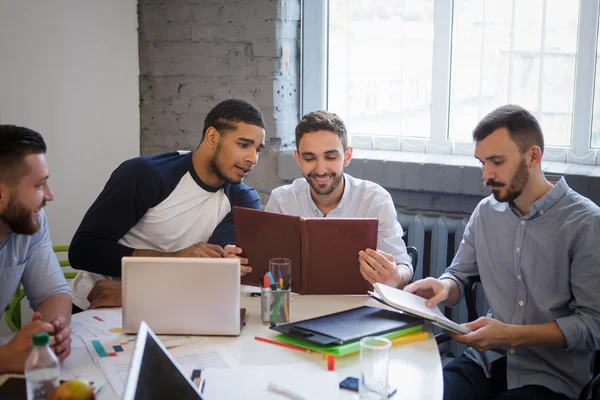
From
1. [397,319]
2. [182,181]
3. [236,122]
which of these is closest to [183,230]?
[182,181]

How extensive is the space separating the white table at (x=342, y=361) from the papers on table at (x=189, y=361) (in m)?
0.02

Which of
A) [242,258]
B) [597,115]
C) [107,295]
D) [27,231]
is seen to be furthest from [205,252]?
[597,115]

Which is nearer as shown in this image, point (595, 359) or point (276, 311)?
point (276, 311)

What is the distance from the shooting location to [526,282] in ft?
6.90

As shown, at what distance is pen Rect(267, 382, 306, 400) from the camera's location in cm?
146

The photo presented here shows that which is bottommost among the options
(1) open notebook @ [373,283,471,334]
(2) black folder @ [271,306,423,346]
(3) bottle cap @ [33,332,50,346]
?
→ (2) black folder @ [271,306,423,346]

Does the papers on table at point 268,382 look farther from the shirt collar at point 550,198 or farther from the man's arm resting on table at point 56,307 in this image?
the shirt collar at point 550,198

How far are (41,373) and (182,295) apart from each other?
502mm

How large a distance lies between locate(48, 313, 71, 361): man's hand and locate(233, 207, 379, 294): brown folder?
0.64 meters

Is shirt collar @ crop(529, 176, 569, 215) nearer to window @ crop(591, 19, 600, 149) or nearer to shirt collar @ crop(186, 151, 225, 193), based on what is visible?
window @ crop(591, 19, 600, 149)

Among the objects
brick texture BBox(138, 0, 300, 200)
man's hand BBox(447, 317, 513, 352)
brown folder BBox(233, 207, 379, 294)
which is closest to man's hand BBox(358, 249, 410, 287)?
brown folder BBox(233, 207, 379, 294)

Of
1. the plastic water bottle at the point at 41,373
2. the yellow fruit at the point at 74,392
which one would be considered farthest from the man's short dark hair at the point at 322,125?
the yellow fruit at the point at 74,392

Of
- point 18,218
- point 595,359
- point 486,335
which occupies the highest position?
point 18,218

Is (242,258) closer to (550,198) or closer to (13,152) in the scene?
(13,152)
